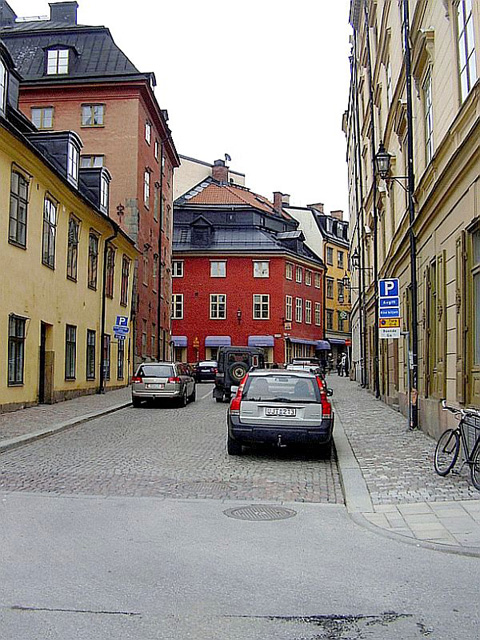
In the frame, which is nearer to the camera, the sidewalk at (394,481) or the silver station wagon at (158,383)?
the sidewalk at (394,481)

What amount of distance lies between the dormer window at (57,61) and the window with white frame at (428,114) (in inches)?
1065

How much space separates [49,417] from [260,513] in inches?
455

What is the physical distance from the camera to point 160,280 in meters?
44.6

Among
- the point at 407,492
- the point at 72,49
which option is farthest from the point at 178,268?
the point at 407,492

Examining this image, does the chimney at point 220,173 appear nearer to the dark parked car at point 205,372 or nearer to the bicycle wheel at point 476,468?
the dark parked car at point 205,372

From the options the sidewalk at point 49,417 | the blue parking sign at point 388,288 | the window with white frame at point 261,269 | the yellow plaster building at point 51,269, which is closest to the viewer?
the sidewalk at point 49,417

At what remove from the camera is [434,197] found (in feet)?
45.7

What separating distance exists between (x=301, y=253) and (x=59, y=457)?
56541 mm

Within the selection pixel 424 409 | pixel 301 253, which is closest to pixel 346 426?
pixel 424 409

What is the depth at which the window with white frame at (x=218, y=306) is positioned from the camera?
63.4 m

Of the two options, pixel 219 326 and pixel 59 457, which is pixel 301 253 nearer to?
pixel 219 326

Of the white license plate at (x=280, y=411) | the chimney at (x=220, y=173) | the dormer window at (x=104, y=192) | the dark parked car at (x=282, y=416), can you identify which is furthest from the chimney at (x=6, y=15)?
the white license plate at (x=280, y=411)

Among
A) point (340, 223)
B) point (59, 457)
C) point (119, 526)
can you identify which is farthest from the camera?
Answer: point (340, 223)

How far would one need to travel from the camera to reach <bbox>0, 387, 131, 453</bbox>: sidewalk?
47.3ft
